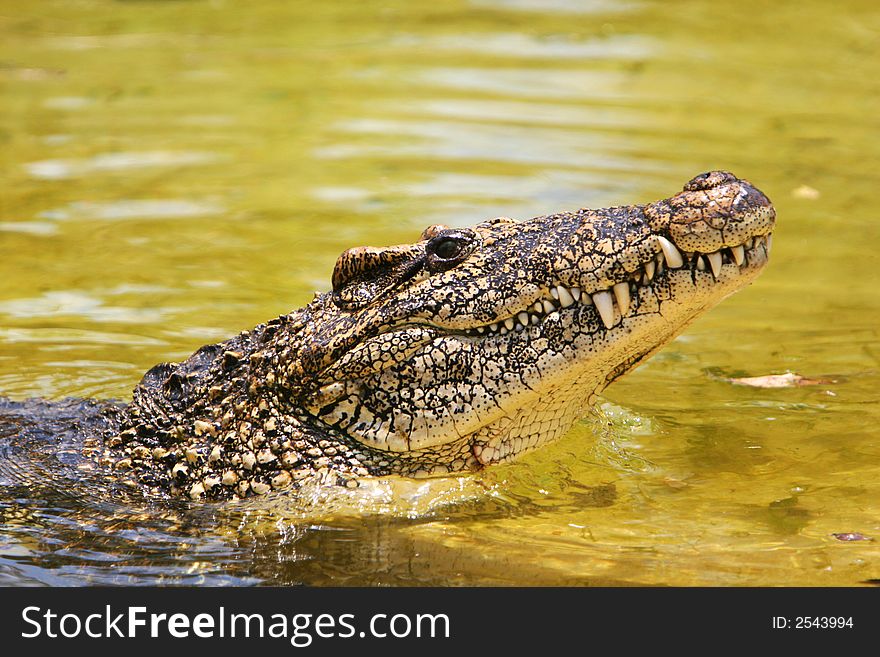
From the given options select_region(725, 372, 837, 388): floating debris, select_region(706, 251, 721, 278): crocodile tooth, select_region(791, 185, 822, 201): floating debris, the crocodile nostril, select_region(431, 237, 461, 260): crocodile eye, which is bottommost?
select_region(725, 372, 837, 388): floating debris

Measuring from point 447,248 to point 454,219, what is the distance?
5.08 m

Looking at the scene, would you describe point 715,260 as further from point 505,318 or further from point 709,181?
point 505,318

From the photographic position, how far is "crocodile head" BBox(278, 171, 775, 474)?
4.55 metres

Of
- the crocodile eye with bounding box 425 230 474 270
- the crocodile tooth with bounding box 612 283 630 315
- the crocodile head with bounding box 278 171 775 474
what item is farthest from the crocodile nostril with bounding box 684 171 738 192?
the crocodile eye with bounding box 425 230 474 270

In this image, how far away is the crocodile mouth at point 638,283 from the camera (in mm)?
4539

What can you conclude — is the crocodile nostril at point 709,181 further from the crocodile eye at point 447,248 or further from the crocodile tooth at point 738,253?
the crocodile eye at point 447,248

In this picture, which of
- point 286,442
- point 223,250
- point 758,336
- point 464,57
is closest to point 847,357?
point 758,336

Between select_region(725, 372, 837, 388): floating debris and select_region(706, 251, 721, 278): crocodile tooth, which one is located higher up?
select_region(706, 251, 721, 278): crocodile tooth

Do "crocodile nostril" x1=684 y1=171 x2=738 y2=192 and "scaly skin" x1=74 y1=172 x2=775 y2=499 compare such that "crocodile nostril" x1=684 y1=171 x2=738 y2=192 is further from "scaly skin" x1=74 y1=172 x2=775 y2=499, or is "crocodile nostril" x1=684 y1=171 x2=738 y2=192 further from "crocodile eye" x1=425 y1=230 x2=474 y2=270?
"crocodile eye" x1=425 y1=230 x2=474 y2=270

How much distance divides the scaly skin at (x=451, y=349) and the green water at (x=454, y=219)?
30 centimetres
